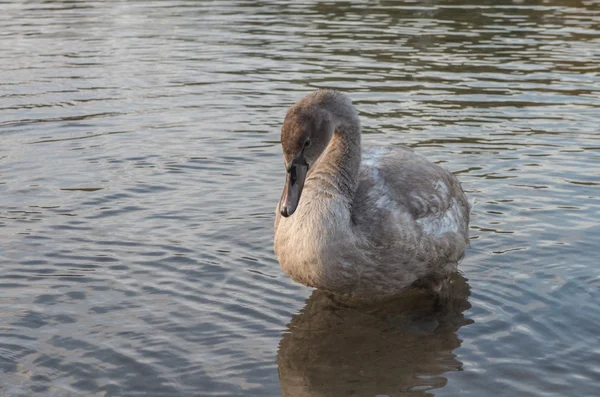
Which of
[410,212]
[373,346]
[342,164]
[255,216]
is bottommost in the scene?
[373,346]

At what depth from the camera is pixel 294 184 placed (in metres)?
7.07

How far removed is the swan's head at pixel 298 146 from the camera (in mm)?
7055

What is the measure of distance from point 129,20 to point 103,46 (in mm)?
4205

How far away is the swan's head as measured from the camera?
278 inches

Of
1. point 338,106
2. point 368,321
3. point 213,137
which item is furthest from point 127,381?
point 213,137

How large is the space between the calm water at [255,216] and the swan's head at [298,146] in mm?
1291

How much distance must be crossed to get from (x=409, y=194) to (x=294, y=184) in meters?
1.36

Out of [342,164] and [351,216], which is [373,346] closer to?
[351,216]

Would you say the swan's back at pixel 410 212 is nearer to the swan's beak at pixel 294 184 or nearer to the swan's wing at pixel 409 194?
the swan's wing at pixel 409 194

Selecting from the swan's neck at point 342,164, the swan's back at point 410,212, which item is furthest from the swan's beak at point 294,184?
the swan's back at point 410,212

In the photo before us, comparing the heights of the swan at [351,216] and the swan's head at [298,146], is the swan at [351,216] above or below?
below

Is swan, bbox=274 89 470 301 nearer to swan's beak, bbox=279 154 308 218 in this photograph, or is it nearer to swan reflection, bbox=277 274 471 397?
swan's beak, bbox=279 154 308 218

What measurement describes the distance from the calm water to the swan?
534mm

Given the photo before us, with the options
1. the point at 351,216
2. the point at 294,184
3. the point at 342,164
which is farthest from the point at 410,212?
the point at 294,184
